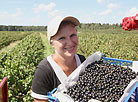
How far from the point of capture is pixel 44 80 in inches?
73.0

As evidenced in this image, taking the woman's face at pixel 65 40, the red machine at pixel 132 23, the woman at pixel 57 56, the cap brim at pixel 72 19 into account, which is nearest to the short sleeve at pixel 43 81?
the woman at pixel 57 56

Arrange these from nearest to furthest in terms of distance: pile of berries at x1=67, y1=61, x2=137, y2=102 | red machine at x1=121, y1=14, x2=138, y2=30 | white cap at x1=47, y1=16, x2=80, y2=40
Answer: red machine at x1=121, y1=14, x2=138, y2=30 < pile of berries at x1=67, y1=61, x2=137, y2=102 < white cap at x1=47, y1=16, x2=80, y2=40

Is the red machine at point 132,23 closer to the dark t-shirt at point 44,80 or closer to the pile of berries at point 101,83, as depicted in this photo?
the pile of berries at point 101,83

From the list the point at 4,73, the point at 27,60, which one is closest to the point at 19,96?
the point at 4,73

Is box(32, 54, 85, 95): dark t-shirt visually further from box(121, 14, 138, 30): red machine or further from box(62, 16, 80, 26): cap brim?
box(121, 14, 138, 30): red machine

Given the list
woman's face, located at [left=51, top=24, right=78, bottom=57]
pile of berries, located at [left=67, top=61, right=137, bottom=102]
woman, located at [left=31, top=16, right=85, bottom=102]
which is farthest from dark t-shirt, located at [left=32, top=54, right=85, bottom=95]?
pile of berries, located at [left=67, top=61, right=137, bottom=102]

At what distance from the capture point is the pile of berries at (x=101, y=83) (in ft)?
4.62

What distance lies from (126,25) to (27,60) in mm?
6494

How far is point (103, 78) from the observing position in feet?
5.34

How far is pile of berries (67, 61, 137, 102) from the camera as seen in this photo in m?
1.41

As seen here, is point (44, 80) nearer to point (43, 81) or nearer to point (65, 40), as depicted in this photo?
point (43, 81)

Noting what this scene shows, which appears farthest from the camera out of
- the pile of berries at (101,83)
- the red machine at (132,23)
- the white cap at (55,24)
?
the white cap at (55,24)

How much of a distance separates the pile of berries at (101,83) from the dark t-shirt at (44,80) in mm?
378

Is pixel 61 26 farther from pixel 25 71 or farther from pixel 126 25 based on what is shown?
pixel 25 71
